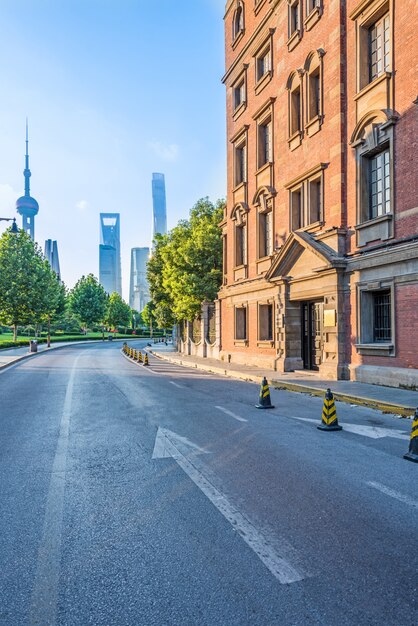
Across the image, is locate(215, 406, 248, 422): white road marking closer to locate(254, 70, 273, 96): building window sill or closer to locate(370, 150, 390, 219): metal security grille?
locate(370, 150, 390, 219): metal security grille

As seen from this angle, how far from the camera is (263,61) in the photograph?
78.5 ft

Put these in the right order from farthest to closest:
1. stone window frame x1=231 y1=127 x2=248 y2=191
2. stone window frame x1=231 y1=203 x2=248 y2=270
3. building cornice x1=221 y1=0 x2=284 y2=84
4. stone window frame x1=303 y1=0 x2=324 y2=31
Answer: stone window frame x1=231 y1=127 x2=248 y2=191 → stone window frame x1=231 y1=203 x2=248 y2=270 → building cornice x1=221 y1=0 x2=284 y2=84 → stone window frame x1=303 y1=0 x2=324 y2=31

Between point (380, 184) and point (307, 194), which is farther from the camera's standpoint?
point (307, 194)

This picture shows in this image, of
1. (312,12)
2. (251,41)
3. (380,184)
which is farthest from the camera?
(251,41)

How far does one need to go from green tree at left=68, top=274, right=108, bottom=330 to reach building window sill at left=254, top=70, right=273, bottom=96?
61281 mm

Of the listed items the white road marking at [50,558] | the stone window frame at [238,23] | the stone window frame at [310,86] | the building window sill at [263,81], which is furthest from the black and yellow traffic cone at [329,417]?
the stone window frame at [238,23]

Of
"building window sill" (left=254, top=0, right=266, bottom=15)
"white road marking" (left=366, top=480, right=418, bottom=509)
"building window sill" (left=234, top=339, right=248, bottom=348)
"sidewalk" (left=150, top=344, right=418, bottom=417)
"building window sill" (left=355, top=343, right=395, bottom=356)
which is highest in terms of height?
"building window sill" (left=254, top=0, right=266, bottom=15)

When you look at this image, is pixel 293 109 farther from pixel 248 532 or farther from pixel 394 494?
pixel 248 532

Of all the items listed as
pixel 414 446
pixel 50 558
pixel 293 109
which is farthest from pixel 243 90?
pixel 50 558

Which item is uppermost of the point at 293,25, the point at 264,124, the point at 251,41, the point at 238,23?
the point at 238,23

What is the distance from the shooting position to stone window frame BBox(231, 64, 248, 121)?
25531 mm

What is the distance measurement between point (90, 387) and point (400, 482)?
37.0ft

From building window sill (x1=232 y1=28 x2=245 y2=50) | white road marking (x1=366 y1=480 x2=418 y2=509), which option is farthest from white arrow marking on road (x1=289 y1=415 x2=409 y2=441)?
building window sill (x1=232 y1=28 x2=245 y2=50)

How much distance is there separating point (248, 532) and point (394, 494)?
1914mm
